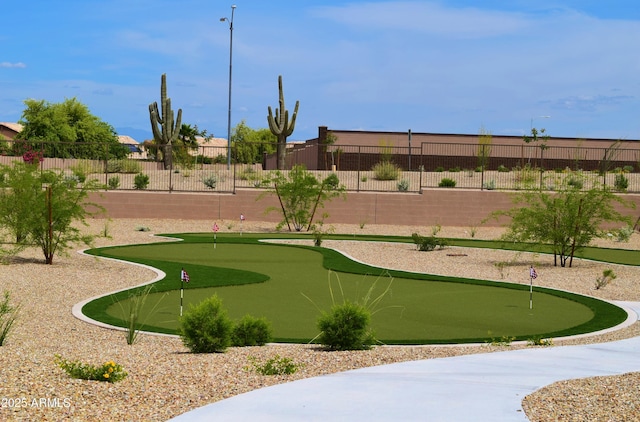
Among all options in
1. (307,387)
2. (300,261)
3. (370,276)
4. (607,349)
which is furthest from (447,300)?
(307,387)

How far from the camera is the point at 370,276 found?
826 inches

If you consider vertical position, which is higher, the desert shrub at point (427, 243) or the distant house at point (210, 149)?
the distant house at point (210, 149)

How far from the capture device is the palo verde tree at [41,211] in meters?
21.9

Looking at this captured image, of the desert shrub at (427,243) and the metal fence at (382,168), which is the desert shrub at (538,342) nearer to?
the desert shrub at (427,243)

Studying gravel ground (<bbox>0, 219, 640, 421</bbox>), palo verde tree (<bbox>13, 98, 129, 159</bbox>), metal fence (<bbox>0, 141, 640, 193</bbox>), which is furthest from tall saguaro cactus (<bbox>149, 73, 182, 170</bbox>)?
gravel ground (<bbox>0, 219, 640, 421</bbox>)

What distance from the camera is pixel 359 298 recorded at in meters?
17.5

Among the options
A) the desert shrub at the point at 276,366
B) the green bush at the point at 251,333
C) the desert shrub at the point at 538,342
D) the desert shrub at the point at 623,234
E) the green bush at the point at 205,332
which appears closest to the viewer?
the desert shrub at the point at 276,366

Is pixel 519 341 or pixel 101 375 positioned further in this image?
pixel 519 341

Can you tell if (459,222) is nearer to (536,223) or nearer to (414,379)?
(536,223)

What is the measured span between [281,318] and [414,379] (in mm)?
5735

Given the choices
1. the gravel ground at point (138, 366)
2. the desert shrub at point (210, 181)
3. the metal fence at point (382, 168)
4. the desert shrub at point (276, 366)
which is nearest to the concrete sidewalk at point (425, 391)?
the gravel ground at point (138, 366)

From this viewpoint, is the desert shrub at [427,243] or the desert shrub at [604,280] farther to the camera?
the desert shrub at [427,243]

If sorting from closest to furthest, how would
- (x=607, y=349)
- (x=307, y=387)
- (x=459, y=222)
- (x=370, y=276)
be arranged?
(x=307, y=387) → (x=607, y=349) → (x=370, y=276) → (x=459, y=222)

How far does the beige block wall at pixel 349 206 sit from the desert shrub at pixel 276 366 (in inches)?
1096
